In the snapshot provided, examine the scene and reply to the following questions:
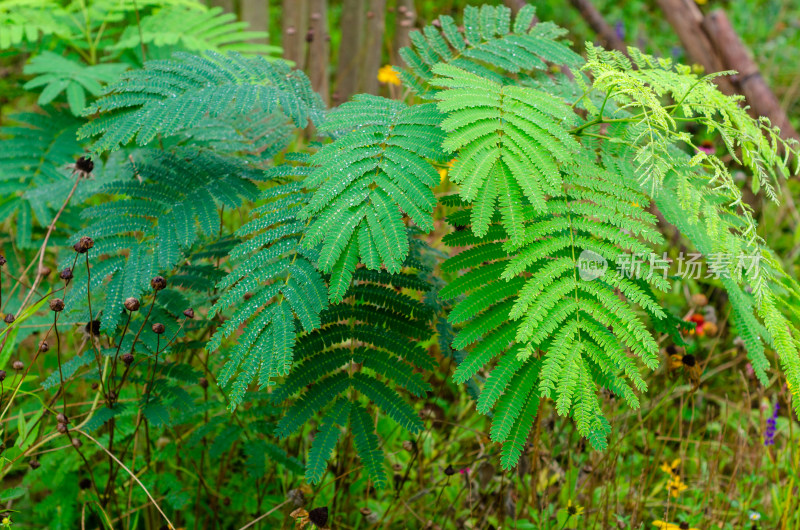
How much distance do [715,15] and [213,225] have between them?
12.3 ft

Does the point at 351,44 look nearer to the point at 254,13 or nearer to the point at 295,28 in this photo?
the point at 295,28

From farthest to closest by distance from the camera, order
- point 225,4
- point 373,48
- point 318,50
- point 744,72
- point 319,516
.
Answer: point 373,48 → point 744,72 → point 318,50 → point 225,4 → point 319,516

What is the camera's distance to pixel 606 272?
4.83 ft

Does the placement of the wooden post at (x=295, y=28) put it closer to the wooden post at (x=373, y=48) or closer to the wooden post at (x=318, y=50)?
the wooden post at (x=318, y=50)

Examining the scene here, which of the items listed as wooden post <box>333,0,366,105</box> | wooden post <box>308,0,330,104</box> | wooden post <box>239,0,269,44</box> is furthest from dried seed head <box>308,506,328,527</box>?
wooden post <box>333,0,366,105</box>

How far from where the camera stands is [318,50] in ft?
12.6

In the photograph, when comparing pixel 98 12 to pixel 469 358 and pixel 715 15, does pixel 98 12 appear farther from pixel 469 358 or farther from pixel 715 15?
pixel 715 15

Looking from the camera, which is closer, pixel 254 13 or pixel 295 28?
pixel 254 13

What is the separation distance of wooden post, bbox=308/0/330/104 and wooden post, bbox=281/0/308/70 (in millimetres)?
60

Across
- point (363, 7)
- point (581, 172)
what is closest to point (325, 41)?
point (363, 7)

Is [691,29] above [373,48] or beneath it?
above

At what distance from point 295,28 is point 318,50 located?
0.68ft

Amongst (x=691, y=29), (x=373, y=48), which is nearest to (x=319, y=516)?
(x=373, y=48)

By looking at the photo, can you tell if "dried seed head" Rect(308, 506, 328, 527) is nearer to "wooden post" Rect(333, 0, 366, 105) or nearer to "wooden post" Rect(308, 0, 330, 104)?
"wooden post" Rect(308, 0, 330, 104)
